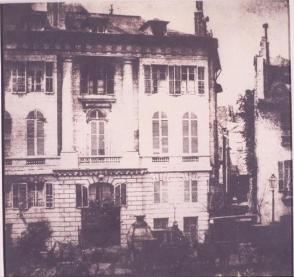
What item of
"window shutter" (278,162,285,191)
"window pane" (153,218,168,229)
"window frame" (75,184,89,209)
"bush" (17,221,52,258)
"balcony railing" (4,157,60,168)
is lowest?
"bush" (17,221,52,258)

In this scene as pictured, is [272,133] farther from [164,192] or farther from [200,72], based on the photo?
[164,192]

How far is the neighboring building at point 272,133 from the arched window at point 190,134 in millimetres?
426

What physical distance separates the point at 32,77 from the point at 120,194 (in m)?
1.01

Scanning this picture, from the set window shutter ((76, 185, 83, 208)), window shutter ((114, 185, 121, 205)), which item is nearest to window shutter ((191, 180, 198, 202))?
window shutter ((114, 185, 121, 205))

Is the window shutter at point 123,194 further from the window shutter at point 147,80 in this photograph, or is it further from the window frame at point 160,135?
the window shutter at point 147,80

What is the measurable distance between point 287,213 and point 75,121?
1.59 metres

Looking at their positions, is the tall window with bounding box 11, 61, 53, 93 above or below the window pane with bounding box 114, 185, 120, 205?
above

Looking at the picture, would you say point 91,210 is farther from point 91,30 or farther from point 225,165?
point 91,30

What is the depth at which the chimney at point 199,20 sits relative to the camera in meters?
4.05

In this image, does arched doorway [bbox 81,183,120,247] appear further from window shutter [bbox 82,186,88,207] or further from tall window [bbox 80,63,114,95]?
tall window [bbox 80,63,114,95]

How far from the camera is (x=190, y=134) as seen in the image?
160 inches

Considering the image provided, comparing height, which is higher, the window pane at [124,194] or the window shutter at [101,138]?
the window shutter at [101,138]

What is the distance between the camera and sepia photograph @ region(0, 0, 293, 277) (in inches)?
157

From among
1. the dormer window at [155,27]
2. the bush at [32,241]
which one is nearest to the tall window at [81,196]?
the bush at [32,241]
